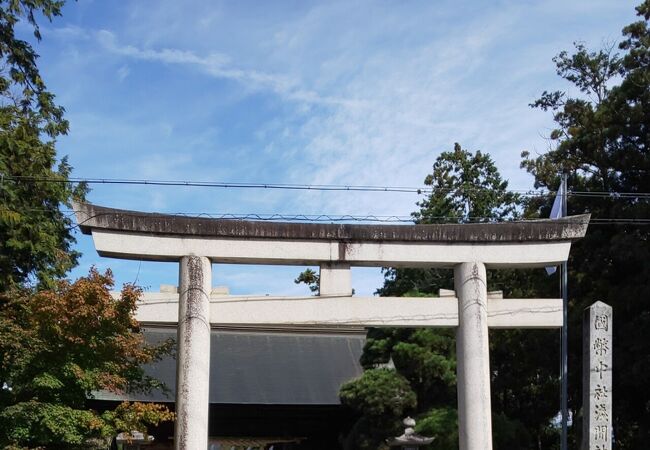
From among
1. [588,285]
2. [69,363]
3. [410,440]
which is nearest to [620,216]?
[588,285]

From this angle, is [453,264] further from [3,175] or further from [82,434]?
[3,175]

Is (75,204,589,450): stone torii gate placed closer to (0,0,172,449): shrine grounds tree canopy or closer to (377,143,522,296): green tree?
(0,0,172,449): shrine grounds tree canopy

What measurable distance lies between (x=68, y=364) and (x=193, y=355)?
178 centimetres

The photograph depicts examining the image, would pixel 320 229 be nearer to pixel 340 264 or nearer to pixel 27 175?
pixel 340 264

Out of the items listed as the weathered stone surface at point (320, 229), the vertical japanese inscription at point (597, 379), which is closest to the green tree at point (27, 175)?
the weathered stone surface at point (320, 229)

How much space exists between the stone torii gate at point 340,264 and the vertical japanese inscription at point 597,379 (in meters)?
1.66

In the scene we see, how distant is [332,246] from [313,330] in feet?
42.3

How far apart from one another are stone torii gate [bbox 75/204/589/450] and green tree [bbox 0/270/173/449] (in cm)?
68

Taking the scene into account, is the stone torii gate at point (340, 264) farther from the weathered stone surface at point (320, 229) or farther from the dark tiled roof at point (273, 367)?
the dark tiled roof at point (273, 367)

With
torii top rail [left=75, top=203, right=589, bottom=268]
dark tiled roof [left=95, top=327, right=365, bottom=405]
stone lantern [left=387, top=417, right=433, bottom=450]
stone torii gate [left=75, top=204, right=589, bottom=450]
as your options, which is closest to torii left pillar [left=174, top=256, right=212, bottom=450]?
stone torii gate [left=75, top=204, right=589, bottom=450]

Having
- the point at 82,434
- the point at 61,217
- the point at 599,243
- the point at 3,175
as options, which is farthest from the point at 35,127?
the point at 599,243

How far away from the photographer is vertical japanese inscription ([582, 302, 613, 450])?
34.5ft

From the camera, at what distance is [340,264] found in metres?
12.4

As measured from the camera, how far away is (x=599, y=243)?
768 inches
